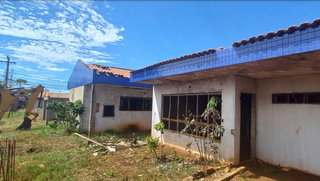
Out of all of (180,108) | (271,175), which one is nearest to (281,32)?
(271,175)

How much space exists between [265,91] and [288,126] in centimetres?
125

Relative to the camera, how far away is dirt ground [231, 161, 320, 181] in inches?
177

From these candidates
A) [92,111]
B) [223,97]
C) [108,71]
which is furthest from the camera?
[108,71]

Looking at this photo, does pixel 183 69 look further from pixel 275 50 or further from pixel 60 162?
pixel 60 162

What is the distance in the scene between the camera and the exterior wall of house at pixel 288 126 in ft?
15.7

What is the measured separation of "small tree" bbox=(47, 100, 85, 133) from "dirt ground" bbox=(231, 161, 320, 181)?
29.3 ft

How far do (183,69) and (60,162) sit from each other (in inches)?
195

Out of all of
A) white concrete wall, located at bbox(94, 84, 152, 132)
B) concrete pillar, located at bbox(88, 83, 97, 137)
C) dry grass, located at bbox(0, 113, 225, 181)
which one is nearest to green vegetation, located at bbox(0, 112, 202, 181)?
dry grass, located at bbox(0, 113, 225, 181)

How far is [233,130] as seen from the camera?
5.36m

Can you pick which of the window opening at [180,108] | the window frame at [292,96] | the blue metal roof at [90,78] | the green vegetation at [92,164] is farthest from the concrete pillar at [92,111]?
the window frame at [292,96]

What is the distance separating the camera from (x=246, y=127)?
6859mm

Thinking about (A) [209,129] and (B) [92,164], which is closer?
(B) [92,164]

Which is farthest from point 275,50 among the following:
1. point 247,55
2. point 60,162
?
point 60,162

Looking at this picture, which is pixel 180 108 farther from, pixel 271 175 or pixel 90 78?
pixel 90 78
